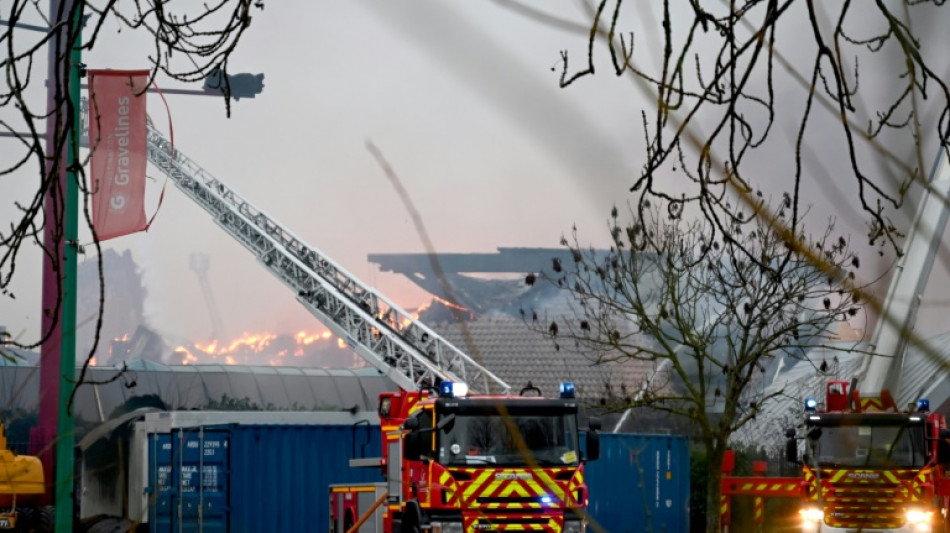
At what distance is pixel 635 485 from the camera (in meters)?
→ 23.4

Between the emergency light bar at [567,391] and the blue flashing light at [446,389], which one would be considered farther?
the emergency light bar at [567,391]

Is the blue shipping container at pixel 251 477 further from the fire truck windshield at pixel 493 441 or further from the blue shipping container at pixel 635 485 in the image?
the fire truck windshield at pixel 493 441

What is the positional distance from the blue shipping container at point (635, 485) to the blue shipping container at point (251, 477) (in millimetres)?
4465

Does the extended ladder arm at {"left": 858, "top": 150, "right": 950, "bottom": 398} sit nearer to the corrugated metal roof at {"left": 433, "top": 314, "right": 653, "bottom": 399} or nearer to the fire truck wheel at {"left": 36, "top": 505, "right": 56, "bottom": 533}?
the fire truck wheel at {"left": 36, "top": 505, "right": 56, "bottom": 533}

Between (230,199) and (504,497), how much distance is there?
26899 mm

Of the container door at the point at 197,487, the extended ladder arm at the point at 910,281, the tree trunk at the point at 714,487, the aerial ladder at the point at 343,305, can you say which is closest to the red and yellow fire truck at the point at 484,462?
the tree trunk at the point at 714,487

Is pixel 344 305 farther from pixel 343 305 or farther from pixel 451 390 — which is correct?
pixel 451 390

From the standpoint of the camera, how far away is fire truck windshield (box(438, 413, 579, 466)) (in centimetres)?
1451

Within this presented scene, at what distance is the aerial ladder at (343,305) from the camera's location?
3553 centimetres

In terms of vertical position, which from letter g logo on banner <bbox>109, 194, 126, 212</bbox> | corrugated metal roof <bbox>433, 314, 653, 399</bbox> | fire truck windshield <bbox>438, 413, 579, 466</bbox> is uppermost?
letter g logo on banner <bbox>109, 194, 126, 212</bbox>

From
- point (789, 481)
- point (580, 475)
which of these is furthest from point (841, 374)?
point (580, 475)

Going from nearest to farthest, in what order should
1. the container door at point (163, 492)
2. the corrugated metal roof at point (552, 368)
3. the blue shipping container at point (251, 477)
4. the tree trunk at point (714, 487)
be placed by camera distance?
the container door at point (163, 492)
the tree trunk at point (714, 487)
the blue shipping container at point (251, 477)
the corrugated metal roof at point (552, 368)

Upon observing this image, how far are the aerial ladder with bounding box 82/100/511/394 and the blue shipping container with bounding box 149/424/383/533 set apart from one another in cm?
1226

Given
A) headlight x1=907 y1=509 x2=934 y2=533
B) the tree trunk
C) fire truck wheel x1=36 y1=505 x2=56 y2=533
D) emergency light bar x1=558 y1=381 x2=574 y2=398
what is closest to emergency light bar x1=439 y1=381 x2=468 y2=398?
emergency light bar x1=558 y1=381 x2=574 y2=398
